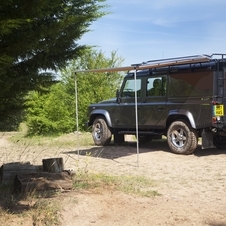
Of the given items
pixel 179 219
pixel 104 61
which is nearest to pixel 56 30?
pixel 179 219

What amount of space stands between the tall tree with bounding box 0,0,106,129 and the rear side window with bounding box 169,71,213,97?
190 inches

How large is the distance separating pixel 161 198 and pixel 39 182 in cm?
179

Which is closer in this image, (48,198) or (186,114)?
(48,198)

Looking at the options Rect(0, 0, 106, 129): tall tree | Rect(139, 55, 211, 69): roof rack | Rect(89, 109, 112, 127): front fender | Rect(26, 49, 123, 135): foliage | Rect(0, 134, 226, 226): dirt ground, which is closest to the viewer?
Rect(0, 0, 106, 129): tall tree

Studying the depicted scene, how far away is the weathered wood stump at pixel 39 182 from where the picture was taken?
588 cm

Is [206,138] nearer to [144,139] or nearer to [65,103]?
[144,139]

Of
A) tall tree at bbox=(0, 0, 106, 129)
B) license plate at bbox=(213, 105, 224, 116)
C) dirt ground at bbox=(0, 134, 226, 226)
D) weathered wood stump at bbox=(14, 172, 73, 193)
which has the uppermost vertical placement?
tall tree at bbox=(0, 0, 106, 129)

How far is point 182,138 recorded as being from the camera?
10375 millimetres

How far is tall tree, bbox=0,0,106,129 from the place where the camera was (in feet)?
12.8

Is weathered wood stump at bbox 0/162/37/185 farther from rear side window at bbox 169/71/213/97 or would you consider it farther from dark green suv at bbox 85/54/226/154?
rear side window at bbox 169/71/213/97

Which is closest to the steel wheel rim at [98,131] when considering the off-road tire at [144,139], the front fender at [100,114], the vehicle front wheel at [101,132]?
the vehicle front wheel at [101,132]

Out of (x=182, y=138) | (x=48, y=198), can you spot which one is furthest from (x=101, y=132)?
(x=48, y=198)

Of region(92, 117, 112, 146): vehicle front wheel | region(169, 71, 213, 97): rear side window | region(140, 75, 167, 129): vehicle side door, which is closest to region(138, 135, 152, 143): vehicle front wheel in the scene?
region(92, 117, 112, 146): vehicle front wheel

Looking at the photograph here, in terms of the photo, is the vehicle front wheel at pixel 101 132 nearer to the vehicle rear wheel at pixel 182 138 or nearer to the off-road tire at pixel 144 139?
the off-road tire at pixel 144 139
